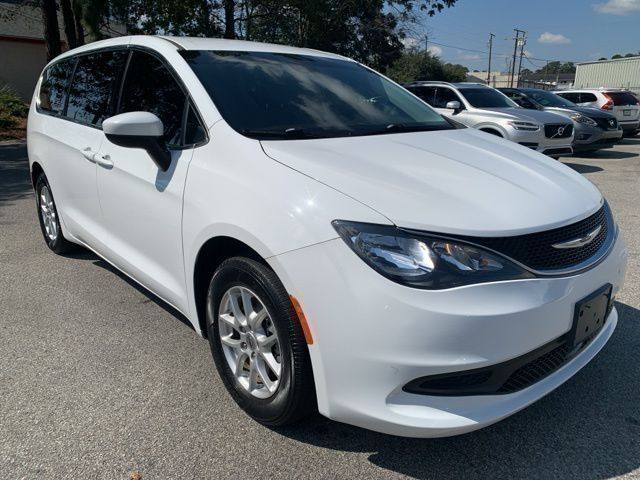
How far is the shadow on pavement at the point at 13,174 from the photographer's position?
7688 millimetres

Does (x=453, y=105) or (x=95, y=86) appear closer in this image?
(x=95, y=86)

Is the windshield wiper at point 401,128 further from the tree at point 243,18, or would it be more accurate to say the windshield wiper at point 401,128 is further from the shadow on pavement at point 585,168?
the tree at point 243,18

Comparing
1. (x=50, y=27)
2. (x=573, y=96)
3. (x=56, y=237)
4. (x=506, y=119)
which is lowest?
(x=56, y=237)

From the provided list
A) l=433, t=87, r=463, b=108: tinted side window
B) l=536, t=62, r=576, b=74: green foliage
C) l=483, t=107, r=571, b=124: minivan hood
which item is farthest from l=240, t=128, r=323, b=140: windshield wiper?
l=536, t=62, r=576, b=74: green foliage

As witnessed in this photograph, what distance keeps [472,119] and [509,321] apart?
8.91 m

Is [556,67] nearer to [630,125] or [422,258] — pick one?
[630,125]

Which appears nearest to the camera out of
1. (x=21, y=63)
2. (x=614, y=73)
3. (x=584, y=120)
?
(x=584, y=120)

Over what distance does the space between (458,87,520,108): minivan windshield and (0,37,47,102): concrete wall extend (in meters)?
21.9

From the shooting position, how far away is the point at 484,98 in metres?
10.8

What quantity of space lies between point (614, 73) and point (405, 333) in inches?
1496

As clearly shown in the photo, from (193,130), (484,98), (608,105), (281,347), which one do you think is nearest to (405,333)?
(281,347)

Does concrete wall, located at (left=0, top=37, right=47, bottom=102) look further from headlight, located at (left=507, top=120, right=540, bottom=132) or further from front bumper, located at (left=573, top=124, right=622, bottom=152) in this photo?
front bumper, located at (left=573, top=124, right=622, bottom=152)

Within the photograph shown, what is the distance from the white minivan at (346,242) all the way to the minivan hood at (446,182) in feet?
0.03

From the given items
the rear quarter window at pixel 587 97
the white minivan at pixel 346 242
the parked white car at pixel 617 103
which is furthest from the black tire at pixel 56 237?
the rear quarter window at pixel 587 97
